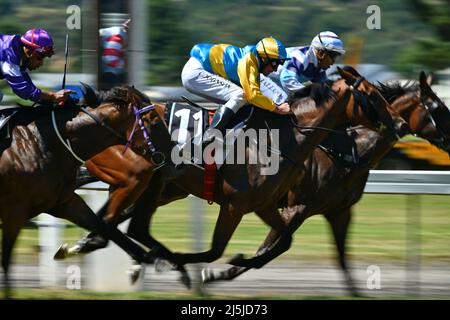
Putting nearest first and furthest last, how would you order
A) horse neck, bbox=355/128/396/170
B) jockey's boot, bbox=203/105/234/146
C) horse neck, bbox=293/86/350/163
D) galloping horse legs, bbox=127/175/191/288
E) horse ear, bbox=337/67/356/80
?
jockey's boot, bbox=203/105/234/146 → horse neck, bbox=293/86/350/163 → horse ear, bbox=337/67/356/80 → galloping horse legs, bbox=127/175/191/288 → horse neck, bbox=355/128/396/170

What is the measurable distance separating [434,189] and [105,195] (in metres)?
2.72

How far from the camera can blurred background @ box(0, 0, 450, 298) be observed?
23.8 feet

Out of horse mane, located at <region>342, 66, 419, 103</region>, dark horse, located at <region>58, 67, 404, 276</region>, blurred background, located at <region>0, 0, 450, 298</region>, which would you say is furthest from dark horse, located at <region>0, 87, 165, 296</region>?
horse mane, located at <region>342, 66, 419, 103</region>

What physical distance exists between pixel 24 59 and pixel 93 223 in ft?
4.34

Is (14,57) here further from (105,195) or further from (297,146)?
(297,146)

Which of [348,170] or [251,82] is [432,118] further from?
[251,82]

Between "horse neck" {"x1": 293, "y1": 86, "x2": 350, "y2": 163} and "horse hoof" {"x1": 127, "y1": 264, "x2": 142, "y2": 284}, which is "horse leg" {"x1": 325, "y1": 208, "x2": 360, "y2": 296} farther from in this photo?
"horse hoof" {"x1": 127, "y1": 264, "x2": 142, "y2": 284}

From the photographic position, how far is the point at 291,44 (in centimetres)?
2003

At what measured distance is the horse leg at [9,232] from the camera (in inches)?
250

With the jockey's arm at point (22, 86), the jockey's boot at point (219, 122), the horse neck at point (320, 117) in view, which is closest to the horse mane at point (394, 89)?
the horse neck at point (320, 117)

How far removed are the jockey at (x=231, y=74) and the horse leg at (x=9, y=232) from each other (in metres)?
1.49

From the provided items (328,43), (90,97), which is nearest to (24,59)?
(90,97)

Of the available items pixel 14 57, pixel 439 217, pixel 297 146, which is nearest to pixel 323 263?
pixel 297 146

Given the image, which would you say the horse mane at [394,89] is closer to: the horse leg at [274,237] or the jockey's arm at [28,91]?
the horse leg at [274,237]
